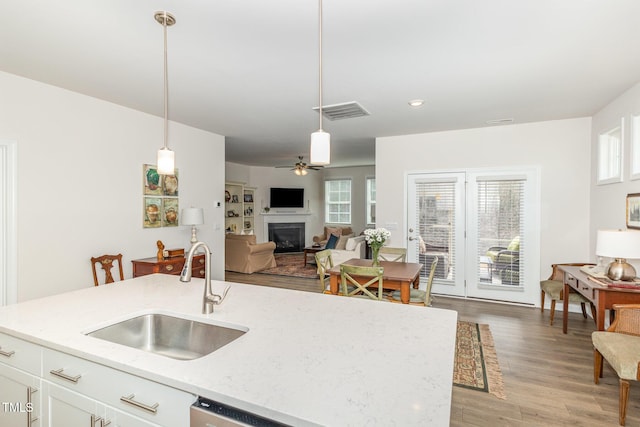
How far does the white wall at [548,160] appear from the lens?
172 inches

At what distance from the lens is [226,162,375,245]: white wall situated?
383 inches

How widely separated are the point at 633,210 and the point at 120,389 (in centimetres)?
428

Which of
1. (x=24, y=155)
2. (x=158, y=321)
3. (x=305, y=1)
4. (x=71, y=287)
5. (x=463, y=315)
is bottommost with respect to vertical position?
(x=463, y=315)

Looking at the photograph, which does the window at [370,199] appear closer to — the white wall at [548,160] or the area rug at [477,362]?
the white wall at [548,160]

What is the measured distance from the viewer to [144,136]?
4.19 m

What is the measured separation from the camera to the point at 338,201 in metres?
10.5

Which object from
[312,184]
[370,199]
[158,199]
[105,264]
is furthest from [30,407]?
[312,184]

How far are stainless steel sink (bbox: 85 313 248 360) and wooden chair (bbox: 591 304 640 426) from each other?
8.18 ft

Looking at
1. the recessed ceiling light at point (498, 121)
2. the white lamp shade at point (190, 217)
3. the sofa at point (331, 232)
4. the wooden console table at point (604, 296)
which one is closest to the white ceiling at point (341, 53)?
the recessed ceiling light at point (498, 121)

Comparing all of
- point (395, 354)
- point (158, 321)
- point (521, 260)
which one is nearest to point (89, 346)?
point (158, 321)

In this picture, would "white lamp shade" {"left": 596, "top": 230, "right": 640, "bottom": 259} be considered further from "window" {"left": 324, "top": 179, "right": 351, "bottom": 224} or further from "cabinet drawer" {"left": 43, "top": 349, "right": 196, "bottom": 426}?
"window" {"left": 324, "top": 179, "right": 351, "bottom": 224}

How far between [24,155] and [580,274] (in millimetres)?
5638

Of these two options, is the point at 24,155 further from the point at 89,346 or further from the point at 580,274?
the point at 580,274

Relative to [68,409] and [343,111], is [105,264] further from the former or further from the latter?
[343,111]
